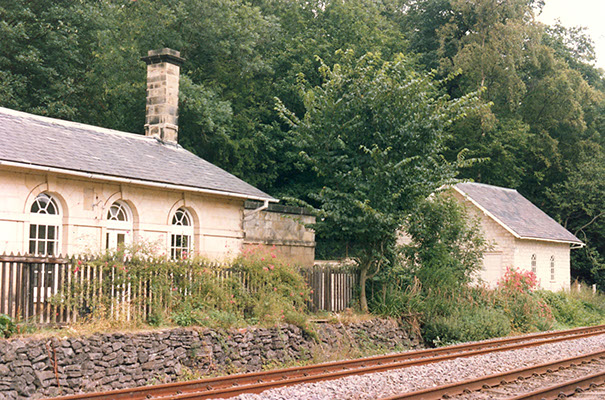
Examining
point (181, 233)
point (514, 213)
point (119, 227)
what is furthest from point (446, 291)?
point (514, 213)

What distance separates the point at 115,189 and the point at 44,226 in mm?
2033

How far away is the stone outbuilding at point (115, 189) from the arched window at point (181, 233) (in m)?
0.03

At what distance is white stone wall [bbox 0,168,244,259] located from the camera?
15000mm

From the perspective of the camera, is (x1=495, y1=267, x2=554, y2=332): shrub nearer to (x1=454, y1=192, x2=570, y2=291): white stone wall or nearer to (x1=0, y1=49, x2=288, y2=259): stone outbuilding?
(x1=454, y1=192, x2=570, y2=291): white stone wall

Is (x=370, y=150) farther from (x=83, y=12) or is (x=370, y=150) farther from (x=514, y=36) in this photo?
(x=514, y=36)

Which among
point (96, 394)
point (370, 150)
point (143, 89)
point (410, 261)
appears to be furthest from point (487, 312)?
point (143, 89)

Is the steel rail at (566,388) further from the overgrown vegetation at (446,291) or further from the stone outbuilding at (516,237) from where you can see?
the stone outbuilding at (516,237)

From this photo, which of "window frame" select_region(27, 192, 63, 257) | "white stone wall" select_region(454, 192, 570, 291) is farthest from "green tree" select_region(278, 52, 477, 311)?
"white stone wall" select_region(454, 192, 570, 291)

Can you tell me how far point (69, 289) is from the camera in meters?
12.8

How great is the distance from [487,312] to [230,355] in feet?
32.7

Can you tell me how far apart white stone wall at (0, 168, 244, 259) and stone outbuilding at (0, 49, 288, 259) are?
0.08ft

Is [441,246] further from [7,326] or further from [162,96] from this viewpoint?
[7,326]

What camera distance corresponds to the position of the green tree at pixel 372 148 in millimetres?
18844

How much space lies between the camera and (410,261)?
2098cm
